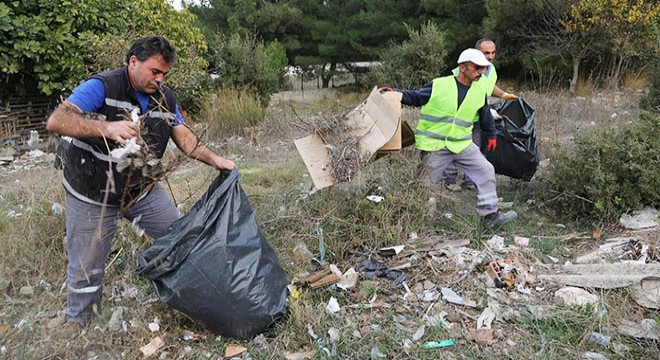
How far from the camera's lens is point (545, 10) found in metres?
11.5

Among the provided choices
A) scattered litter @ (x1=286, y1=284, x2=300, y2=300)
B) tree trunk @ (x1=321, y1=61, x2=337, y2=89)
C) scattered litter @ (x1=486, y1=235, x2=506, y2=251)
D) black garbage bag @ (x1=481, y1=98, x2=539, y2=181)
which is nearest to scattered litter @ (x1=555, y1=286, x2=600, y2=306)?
scattered litter @ (x1=486, y1=235, x2=506, y2=251)

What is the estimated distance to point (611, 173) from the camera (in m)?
3.50

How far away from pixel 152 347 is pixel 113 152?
3.22ft

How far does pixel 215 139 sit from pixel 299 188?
3.46m

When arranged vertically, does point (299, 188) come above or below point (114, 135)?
below

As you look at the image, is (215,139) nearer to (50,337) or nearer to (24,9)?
(24,9)

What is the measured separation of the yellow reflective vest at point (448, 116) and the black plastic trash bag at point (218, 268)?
1832 millimetres

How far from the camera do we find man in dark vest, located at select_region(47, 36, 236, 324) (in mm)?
2012

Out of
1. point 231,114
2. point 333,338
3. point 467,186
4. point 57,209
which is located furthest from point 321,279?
point 231,114

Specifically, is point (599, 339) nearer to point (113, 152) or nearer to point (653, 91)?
point (113, 152)

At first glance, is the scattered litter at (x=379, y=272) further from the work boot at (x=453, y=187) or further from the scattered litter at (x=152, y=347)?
the work boot at (x=453, y=187)

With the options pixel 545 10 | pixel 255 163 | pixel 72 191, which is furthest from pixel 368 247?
pixel 545 10

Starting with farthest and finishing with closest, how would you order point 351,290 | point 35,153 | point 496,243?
point 35,153 < point 496,243 < point 351,290

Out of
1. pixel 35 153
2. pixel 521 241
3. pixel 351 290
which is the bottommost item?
pixel 35 153
